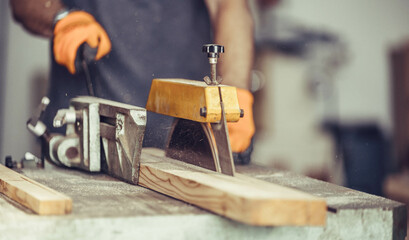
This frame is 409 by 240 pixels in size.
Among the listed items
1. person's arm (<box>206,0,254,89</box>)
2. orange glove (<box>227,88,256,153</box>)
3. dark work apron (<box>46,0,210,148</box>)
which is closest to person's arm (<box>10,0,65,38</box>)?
dark work apron (<box>46,0,210,148</box>)

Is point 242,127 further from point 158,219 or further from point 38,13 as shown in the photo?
point 38,13

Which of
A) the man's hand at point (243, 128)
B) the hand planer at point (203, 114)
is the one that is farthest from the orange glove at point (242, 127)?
the hand planer at point (203, 114)

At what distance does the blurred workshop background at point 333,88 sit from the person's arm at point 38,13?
2597 mm

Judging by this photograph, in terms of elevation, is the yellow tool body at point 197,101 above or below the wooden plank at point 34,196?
above

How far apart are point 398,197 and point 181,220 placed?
289cm

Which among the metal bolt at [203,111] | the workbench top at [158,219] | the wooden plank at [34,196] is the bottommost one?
the workbench top at [158,219]

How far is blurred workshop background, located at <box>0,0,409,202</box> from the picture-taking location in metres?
4.90

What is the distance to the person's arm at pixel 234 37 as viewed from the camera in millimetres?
2488

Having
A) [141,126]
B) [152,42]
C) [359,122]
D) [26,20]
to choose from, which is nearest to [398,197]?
[359,122]

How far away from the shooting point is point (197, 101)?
1622 mm

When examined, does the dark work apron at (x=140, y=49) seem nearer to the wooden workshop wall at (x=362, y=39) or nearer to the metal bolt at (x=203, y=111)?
the metal bolt at (x=203, y=111)

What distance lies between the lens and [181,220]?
136cm

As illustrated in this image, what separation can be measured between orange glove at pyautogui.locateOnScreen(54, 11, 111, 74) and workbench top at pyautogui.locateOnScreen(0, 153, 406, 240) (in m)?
0.54

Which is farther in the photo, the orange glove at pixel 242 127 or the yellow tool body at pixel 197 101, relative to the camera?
the orange glove at pixel 242 127
